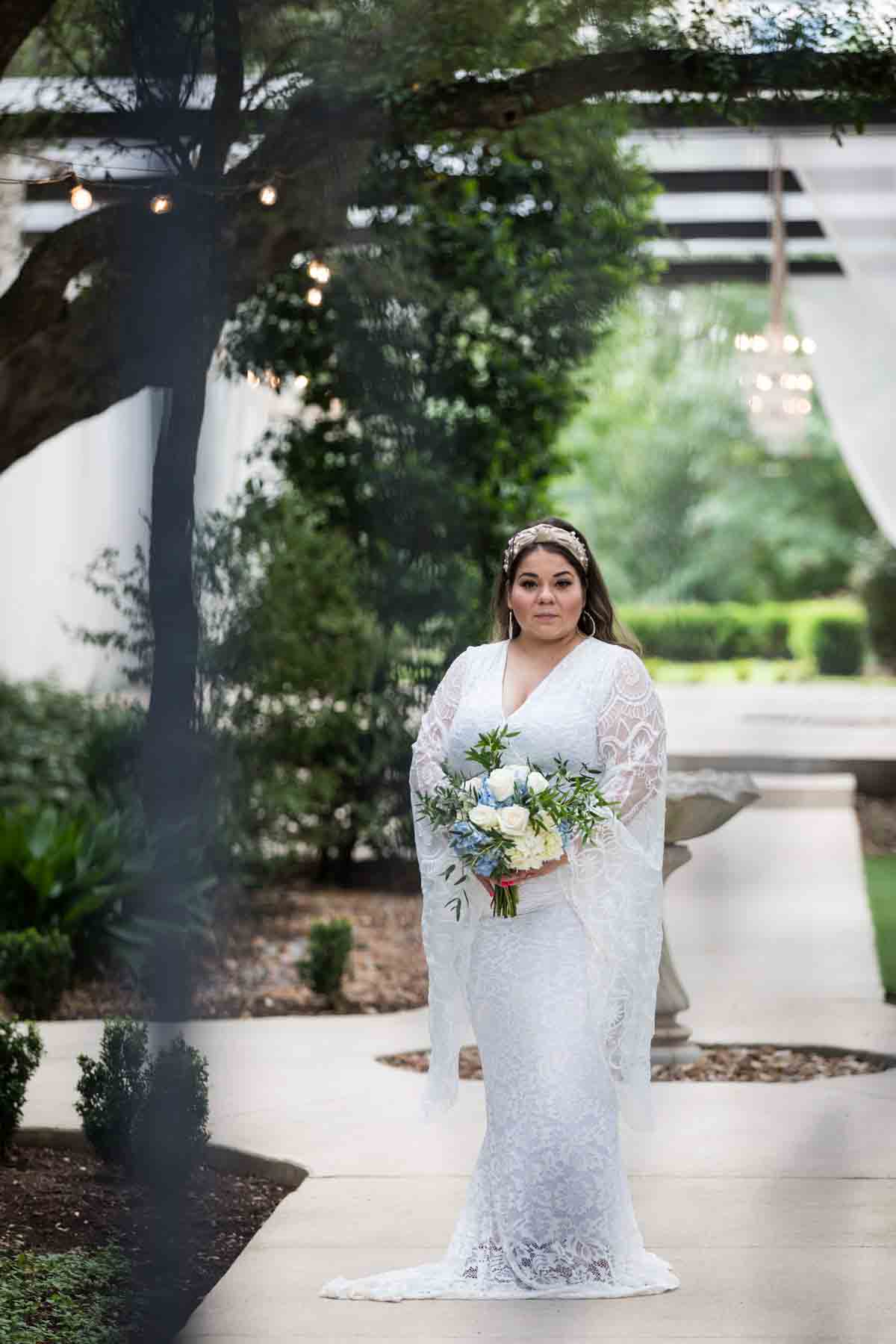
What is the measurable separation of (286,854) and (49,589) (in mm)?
4828

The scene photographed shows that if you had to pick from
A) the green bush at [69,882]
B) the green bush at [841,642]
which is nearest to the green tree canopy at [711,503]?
the green bush at [841,642]

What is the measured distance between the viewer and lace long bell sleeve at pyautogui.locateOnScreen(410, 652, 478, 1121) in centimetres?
414

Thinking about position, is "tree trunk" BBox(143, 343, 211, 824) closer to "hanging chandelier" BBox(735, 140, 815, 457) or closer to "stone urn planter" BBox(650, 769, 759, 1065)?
"stone urn planter" BBox(650, 769, 759, 1065)

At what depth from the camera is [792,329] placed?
3375cm

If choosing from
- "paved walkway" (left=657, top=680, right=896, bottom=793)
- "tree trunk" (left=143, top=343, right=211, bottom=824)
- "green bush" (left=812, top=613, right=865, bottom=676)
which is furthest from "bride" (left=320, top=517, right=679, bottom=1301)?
"green bush" (left=812, top=613, right=865, bottom=676)

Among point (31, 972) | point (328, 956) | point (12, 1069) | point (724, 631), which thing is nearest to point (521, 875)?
point (12, 1069)

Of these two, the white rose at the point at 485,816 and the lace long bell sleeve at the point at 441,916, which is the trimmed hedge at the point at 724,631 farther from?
the white rose at the point at 485,816

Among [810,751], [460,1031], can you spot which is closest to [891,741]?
[810,751]

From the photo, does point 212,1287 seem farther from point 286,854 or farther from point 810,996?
point 286,854

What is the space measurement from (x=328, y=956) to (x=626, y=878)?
3724 millimetres

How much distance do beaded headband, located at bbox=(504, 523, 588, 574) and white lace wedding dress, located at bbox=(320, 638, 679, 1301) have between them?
200mm

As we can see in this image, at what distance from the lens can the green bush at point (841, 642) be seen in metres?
26.7

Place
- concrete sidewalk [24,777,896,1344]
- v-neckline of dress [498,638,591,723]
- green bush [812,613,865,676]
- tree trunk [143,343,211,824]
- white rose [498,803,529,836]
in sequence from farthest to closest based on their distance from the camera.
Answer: green bush [812,613,865,676]
v-neckline of dress [498,638,591,723]
white rose [498,803,529,836]
concrete sidewalk [24,777,896,1344]
tree trunk [143,343,211,824]

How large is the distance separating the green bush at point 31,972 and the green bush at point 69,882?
15.3 inches
